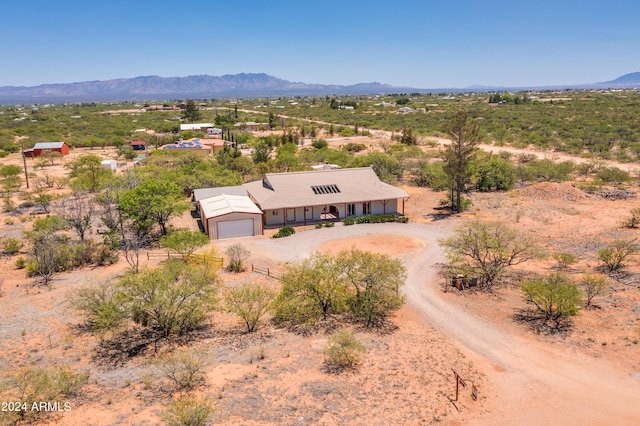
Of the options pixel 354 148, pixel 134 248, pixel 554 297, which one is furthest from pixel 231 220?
pixel 354 148

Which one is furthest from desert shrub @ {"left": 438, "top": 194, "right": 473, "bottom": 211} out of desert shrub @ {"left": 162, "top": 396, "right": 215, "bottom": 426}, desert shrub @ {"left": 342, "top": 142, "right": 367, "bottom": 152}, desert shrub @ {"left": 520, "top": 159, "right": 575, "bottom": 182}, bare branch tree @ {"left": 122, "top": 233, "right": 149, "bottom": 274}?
desert shrub @ {"left": 162, "top": 396, "right": 215, "bottom": 426}

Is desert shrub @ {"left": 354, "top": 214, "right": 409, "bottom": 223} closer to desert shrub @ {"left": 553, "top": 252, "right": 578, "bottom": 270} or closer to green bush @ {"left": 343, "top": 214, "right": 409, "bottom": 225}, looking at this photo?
green bush @ {"left": 343, "top": 214, "right": 409, "bottom": 225}

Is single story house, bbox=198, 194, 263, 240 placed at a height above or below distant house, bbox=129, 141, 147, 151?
below

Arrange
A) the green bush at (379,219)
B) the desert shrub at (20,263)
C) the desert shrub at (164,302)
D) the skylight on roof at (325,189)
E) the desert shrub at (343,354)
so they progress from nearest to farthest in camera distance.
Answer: the desert shrub at (343,354) < the desert shrub at (164,302) < the desert shrub at (20,263) < the green bush at (379,219) < the skylight on roof at (325,189)

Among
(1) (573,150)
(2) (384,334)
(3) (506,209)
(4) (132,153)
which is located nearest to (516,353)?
(2) (384,334)

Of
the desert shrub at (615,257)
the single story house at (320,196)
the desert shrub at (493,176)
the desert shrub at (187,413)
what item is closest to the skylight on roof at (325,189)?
the single story house at (320,196)

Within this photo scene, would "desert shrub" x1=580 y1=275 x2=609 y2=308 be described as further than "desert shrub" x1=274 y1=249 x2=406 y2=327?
Yes

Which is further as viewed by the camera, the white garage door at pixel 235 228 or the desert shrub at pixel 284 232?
the desert shrub at pixel 284 232

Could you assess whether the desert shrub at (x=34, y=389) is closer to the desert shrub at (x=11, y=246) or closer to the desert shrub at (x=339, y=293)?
the desert shrub at (x=339, y=293)
